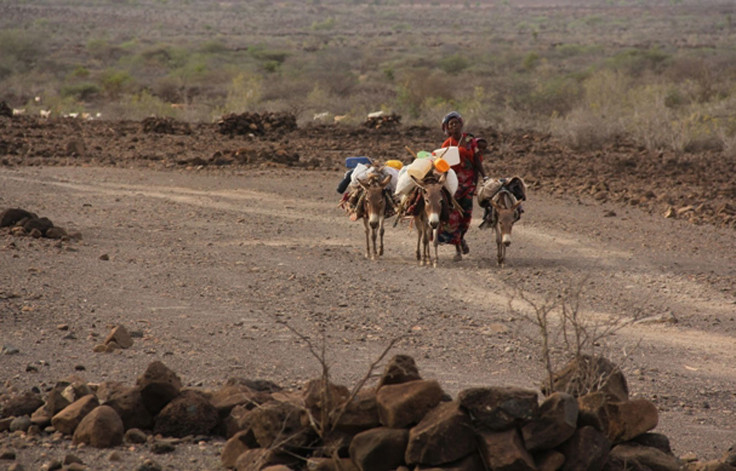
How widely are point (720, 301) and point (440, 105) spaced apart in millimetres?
21745

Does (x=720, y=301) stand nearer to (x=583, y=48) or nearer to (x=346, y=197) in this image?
(x=346, y=197)

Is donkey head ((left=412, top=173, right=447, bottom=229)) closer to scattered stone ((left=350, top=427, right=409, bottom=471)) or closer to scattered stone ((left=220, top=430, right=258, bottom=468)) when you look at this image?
scattered stone ((left=220, top=430, right=258, bottom=468))

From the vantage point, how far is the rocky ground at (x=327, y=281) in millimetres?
7738

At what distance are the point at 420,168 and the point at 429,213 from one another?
0.66m

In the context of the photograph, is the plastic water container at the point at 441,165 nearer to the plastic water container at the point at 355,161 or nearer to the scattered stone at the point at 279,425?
the plastic water container at the point at 355,161

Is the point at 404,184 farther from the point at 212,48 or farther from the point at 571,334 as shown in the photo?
the point at 212,48

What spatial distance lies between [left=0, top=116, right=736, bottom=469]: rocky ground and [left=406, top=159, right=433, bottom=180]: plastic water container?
1247 mm

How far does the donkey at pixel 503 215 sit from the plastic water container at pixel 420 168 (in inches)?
39.4

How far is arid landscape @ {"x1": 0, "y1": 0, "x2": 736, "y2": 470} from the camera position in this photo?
7.82m

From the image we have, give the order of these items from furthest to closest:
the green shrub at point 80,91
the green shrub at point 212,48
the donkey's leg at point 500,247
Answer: the green shrub at point 212,48, the green shrub at point 80,91, the donkey's leg at point 500,247

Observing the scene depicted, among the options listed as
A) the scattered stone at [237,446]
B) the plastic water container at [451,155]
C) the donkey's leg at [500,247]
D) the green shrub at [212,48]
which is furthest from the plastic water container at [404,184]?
the green shrub at [212,48]

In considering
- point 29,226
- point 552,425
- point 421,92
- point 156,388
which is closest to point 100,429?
point 156,388

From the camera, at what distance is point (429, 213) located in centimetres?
1252

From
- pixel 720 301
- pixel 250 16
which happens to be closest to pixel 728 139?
pixel 720 301
